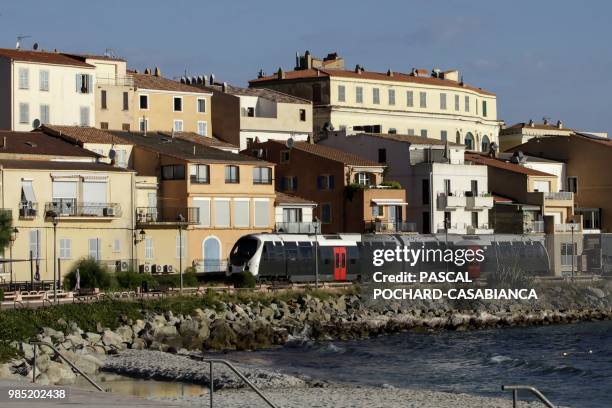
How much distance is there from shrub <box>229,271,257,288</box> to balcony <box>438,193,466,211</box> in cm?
2269

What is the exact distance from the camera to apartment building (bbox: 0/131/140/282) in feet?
228

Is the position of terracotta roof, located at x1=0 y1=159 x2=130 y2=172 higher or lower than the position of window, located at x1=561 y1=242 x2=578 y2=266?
higher

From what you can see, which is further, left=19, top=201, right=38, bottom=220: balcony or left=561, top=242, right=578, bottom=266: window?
left=561, top=242, right=578, bottom=266: window

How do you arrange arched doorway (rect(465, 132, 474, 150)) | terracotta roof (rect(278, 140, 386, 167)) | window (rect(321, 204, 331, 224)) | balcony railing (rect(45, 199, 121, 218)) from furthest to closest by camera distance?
arched doorway (rect(465, 132, 474, 150)) < terracotta roof (rect(278, 140, 386, 167)) < window (rect(321, 204, 331, 224)) < balcony railing (rect(45, 199, 121, 218))

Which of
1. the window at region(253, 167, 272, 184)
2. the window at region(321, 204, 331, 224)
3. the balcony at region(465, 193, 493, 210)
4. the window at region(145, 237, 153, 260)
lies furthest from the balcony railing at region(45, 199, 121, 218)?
the balcony at region(465, 193, 493, 210)

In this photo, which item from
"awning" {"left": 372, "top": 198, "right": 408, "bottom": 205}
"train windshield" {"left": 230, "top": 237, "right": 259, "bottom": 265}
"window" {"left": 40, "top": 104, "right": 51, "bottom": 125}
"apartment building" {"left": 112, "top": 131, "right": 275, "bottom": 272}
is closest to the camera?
"train windshield" {"left": 230, "top": 237, "right": 259, "bottom": 265}

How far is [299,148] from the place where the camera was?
299 feet

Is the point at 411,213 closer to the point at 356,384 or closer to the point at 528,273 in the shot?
the point at 528,273

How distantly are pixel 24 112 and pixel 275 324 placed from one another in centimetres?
2819

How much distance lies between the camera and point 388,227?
285 ft

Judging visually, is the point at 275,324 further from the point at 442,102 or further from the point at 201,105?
the point at 442,102

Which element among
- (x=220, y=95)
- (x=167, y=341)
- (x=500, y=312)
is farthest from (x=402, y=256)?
(x=167, y=341)

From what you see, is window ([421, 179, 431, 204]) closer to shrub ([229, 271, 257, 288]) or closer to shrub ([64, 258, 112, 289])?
shrub ([229, 271, 257, 288])

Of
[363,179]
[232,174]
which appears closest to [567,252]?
[363,179]
